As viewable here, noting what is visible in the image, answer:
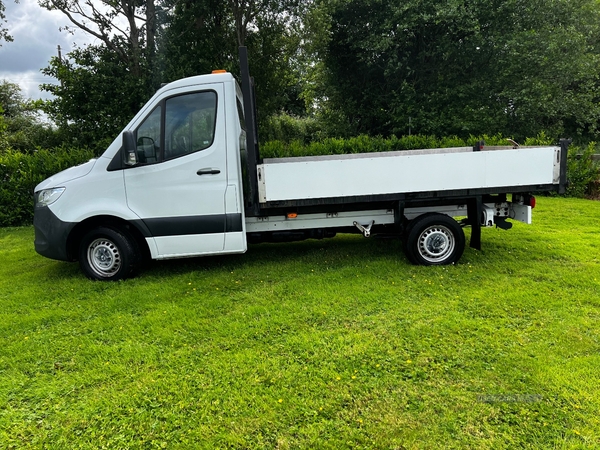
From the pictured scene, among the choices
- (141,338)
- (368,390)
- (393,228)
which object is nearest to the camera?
(368,390)

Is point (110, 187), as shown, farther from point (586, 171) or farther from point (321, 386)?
point (586, 171)

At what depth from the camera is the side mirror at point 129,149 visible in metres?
4.77

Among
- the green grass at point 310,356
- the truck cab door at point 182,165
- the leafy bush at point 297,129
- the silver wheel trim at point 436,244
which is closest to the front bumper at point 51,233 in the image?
the green grass at point 310,356

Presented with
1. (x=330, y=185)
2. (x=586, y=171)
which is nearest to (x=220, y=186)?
(x=330, y=185)

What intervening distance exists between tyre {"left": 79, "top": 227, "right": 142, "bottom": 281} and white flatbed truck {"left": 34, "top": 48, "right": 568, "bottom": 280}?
1 centimetres

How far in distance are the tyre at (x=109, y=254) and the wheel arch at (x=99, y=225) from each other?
6cm

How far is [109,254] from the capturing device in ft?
17.3

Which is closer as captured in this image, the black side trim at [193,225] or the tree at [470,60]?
the black side trim at [193,225]

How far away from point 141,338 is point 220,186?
207 cm

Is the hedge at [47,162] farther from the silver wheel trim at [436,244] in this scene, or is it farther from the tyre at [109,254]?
the silver wheel trim at [436,244]

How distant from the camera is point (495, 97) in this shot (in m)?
16.0

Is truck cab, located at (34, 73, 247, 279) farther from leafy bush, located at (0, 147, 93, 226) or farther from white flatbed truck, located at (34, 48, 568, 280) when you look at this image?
leafy bush, located at (0, 147, 93, 226)

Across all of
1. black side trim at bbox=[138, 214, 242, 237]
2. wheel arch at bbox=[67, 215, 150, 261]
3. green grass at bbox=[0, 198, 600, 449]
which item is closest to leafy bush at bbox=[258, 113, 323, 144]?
wheel arch at bbox=[67, 215, 150, 261]

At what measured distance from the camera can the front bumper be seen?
5035 millimetres
